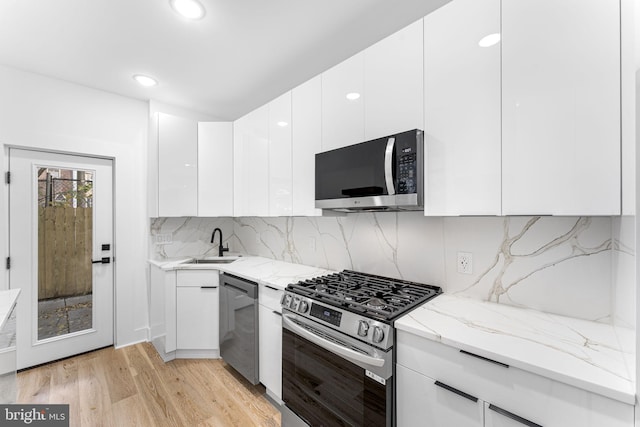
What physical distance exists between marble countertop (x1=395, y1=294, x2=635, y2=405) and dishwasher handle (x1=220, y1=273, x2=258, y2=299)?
1229mm

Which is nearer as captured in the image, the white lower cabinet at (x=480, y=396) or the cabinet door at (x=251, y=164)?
the white lower cabinet at (x=480, y=396)

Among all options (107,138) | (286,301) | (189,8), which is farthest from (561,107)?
(107,138)

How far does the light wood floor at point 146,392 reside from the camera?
1.85m

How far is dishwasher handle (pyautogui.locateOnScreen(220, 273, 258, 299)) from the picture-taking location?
2090mm

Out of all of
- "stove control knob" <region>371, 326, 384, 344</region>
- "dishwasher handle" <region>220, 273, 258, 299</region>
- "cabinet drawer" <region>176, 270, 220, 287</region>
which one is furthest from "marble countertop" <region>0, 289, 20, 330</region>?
"stove control knob" <region>371, 326, 384, 344</region>

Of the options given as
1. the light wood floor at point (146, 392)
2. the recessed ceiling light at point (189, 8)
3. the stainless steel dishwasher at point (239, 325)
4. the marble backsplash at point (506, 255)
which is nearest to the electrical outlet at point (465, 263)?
the marble backsplash at point (506, 255)

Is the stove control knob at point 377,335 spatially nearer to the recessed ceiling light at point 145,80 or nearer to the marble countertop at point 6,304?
the marble countertop at point 6,304

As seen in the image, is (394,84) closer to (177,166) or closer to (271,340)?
(271,340)

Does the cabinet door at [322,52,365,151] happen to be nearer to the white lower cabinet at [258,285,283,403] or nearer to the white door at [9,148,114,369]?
the white lower cabinet at [258,285,283,403]

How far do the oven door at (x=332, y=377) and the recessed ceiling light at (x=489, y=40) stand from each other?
144 centimetres

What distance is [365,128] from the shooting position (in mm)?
1687

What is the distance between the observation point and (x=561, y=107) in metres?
1.03

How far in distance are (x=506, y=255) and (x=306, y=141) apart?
149cm

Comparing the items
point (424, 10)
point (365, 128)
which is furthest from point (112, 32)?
point (424, 10)
